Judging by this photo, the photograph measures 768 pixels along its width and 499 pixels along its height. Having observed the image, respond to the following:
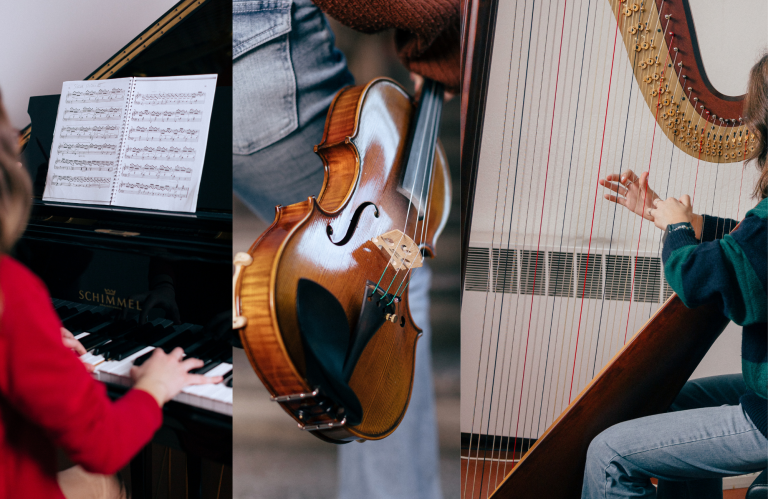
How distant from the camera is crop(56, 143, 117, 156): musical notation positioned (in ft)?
3.51

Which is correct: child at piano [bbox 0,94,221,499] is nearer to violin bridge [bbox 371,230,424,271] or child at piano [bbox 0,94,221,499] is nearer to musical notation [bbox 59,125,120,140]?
musical notation [bbox 59,125,120,140]

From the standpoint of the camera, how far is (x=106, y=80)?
110cm

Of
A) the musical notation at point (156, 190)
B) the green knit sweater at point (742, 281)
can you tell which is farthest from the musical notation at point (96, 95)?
the green knit sweater at point (742, 281)

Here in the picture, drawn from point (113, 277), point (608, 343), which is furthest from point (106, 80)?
point (608, 343)

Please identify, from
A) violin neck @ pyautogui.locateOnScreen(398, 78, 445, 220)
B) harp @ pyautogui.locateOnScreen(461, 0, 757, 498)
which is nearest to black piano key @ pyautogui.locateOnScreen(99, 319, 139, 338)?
violin neck @ pyautogui.locateOnScreen(398, 78, 445, 220)

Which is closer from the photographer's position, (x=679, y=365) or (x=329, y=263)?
(x=329, y=263)

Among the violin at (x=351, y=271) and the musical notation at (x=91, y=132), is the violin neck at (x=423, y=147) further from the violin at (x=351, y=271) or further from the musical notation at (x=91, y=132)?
the musical notation at (x=91, y=132)

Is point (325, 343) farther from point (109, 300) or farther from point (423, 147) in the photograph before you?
point (423, 147)

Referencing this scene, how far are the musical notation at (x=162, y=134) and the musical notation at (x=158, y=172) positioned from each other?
0.06 meters

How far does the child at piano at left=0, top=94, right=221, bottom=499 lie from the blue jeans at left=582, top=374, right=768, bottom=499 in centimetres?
122

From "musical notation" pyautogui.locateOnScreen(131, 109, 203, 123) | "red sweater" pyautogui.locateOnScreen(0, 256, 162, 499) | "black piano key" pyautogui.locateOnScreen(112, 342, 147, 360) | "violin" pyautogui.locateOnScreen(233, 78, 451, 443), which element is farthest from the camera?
"musical notation" pyautogui.locateOnScreen(131, 109, 203, 123)

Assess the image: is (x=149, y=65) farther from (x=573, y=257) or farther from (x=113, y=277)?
(x=573, y=257)

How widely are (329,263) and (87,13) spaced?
2.81 ft

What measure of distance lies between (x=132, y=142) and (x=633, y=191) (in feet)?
4.66
